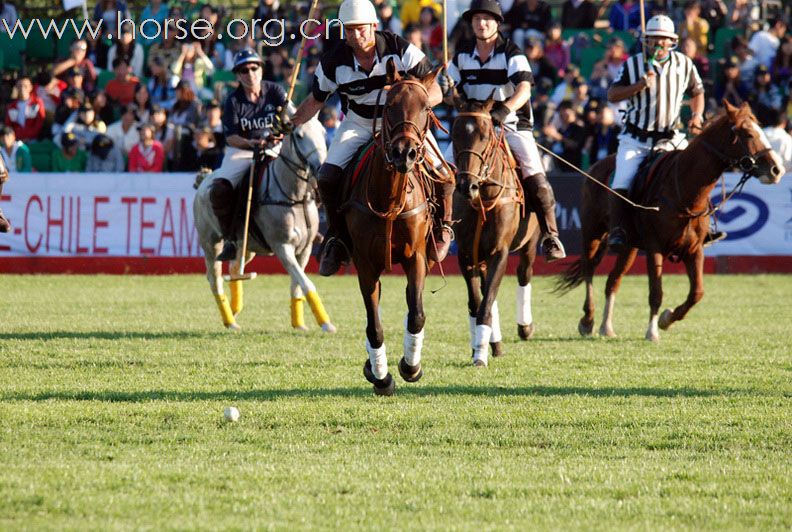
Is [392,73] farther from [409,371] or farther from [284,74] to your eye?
[284,74]

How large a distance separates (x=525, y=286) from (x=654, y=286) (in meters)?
1.12

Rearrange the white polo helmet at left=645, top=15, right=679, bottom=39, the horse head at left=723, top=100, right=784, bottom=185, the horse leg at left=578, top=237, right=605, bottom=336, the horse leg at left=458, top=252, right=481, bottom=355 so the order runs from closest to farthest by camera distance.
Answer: the horse leg at left=458, top=252, right=481, bottom=355 → the horse head at left=723, top=100, right=784, bottom=185 → the white polo helmet at left=645, top=15, right=679, bottom=39 → the horse leg at left=578, top=237, right=605, bottom=336

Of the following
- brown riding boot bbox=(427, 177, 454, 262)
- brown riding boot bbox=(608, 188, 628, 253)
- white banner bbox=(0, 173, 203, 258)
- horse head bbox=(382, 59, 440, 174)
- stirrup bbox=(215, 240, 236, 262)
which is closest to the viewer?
horse head bbox=(382, 59, 440, 174)

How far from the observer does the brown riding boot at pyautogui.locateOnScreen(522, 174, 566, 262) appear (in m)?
9.97

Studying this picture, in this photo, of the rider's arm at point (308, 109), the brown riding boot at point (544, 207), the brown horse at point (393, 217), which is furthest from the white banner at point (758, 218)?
the brown horse at point (393, 217)

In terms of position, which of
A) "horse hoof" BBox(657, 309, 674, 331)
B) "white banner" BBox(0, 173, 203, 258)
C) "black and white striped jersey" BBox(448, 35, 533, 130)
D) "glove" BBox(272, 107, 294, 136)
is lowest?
"white banner" BBox(0, 173, 203, 258)

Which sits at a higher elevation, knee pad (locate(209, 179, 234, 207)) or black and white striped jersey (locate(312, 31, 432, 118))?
black and white striped jersey (locate(312, 31, 432, 118))

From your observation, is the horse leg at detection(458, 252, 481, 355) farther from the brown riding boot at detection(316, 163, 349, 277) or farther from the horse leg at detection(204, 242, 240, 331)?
the horse leg at detection(204, 242, 240, 331)

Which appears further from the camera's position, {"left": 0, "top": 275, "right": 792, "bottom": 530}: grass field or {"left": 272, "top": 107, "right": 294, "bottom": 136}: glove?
{"left": 272, "top": 107, "right": 294, "bottom": 136}: glove

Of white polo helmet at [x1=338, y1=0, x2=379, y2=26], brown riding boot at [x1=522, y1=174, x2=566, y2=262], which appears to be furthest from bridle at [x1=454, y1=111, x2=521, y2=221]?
white polo helmet at [x1=338, y1=0, x2=379, y2=26]

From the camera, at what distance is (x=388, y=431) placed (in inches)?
275

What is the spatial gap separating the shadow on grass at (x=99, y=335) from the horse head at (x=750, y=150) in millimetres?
4702

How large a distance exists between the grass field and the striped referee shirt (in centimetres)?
190

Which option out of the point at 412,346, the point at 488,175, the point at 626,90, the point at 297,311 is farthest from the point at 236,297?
the point at 412,346
